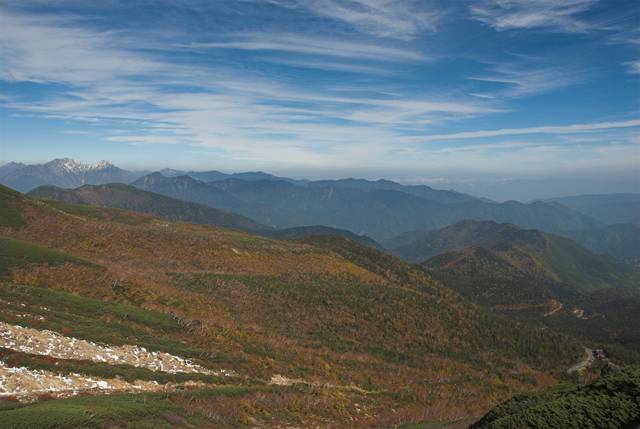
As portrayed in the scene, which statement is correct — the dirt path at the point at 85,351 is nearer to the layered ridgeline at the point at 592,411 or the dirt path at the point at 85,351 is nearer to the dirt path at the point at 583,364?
the layered ridgeline at the point at 592,411

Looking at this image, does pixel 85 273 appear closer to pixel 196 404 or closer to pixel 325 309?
pixel 196 404

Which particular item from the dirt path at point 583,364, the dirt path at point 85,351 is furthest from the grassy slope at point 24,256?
the dirt path at point 583,364

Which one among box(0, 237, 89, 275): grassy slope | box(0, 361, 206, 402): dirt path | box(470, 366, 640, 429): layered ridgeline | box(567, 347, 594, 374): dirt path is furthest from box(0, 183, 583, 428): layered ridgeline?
box(470, 366, 640, 429): layered ridgeline

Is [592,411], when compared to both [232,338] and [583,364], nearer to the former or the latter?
[232,338]

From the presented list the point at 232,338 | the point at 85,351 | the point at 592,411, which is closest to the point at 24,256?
the point at 232,338

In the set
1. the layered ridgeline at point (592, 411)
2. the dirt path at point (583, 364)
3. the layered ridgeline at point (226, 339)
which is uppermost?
the layered ridgeline at point (592, 411)

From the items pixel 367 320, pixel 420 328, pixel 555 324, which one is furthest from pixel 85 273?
pixel 555 324

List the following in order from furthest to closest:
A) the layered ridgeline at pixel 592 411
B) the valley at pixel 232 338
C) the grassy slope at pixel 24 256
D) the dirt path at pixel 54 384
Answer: the grassy slope at pixel 24 256 → the valley at pixel 232 338 → the dirt path at pixel 54 384 → the layered ridgeline at pixel 592 411

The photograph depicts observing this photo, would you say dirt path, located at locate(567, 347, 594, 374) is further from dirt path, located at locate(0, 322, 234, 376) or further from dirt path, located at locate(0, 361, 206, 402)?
dirt path, located at locate(0, 361, 206, 402)
